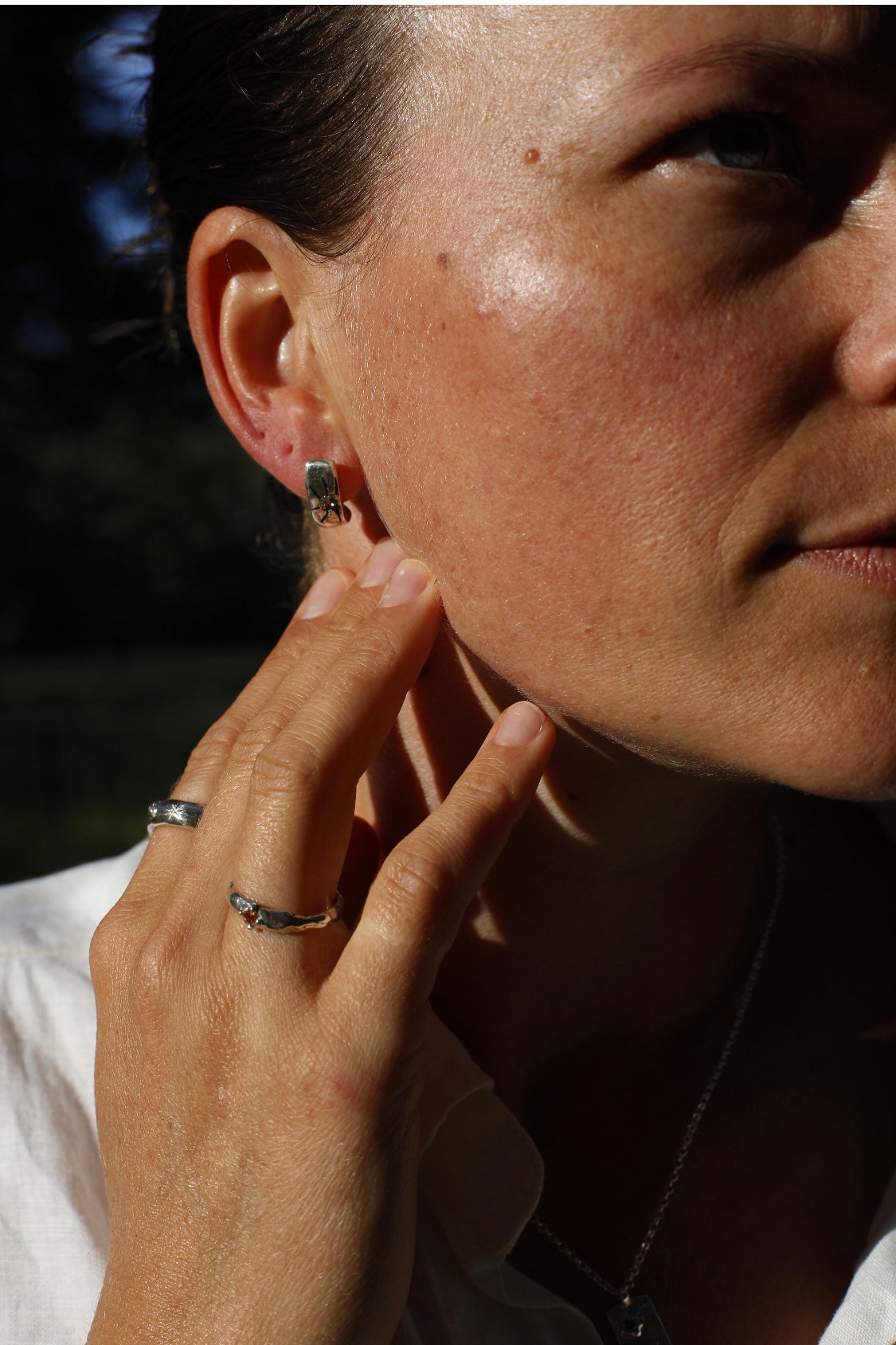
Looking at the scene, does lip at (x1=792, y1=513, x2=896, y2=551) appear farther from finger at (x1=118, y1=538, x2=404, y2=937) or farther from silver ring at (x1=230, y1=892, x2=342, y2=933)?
silver ring at (x1=230, y1=892, x2=342, y2=933)

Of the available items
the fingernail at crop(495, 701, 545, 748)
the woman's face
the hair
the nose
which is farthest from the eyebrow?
the fingernail at crop(495, 701, 545, 748)

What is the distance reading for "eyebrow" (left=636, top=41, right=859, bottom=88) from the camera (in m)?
1.33

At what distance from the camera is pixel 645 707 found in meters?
1.55

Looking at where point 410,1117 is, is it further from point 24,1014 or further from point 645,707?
point 24,1014

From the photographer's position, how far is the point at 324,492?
188cm

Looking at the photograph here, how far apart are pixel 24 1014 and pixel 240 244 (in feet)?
4.51

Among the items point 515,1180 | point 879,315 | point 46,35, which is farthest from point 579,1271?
point 46,35

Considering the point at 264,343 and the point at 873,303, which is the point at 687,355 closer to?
the point at 873,303

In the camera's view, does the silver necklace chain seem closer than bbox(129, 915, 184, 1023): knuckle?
No

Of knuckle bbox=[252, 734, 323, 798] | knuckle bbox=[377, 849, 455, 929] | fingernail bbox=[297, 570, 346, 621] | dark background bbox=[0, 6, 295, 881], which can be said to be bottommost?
dark background bbox=[0, 6, 295, 881]

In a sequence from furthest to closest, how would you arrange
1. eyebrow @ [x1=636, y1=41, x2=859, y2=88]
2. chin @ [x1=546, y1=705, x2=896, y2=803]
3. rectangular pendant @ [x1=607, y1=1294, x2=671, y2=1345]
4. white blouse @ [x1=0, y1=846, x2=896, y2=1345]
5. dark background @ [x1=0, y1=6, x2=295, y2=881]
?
1. dark background @ [x1=0, y1=6, x2=295, y2=881]
2. rectangular pendant @ [x1=607, y1=1294, x2=671, y2=1345]
3. white blouse @ [x1=0, y1=846, x2=896, y2=1345]
4. chin @ [x1=546, y1=705, x2=896, y2=803]
5. eyebrow @ [x1=636, y1=41, x2=859, y2=88]

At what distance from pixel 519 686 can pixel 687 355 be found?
0.53 meters

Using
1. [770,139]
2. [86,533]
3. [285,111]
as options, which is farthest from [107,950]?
[86,533]

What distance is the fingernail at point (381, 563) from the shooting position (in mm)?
1827
